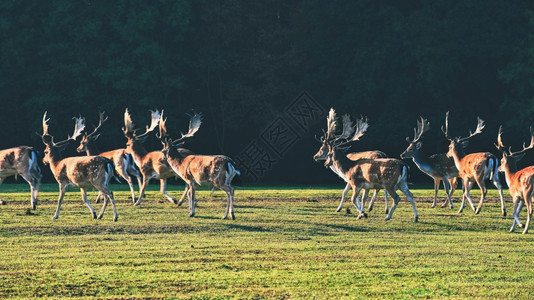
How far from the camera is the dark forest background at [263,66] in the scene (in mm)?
36156

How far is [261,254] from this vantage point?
12141 millimetres

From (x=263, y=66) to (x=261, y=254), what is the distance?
88.6 feet

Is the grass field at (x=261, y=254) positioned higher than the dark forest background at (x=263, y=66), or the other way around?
the dark forest background at (x=263, y=66)

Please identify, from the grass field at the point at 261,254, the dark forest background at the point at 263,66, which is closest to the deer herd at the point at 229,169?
the grass field at the point at 261,254

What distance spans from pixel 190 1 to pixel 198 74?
3.22 meters

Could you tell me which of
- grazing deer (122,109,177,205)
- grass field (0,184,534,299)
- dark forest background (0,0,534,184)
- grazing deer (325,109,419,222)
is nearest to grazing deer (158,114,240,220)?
grass field (0,184,534,299)

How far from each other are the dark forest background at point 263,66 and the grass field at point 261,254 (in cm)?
1761

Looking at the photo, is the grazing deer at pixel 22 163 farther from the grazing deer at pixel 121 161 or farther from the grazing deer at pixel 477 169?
the grazing deer at pixel 477 169

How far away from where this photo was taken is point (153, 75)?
36.6 metres

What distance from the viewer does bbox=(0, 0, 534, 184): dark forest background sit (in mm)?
36156

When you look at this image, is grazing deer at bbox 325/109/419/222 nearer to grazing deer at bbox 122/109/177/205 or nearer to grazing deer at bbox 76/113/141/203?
grazing deer at bbox 122/109/177/205

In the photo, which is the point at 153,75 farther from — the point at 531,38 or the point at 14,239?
the point at 14,239

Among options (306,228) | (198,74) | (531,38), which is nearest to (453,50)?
(531,38)

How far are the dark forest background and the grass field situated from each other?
57.8ft
